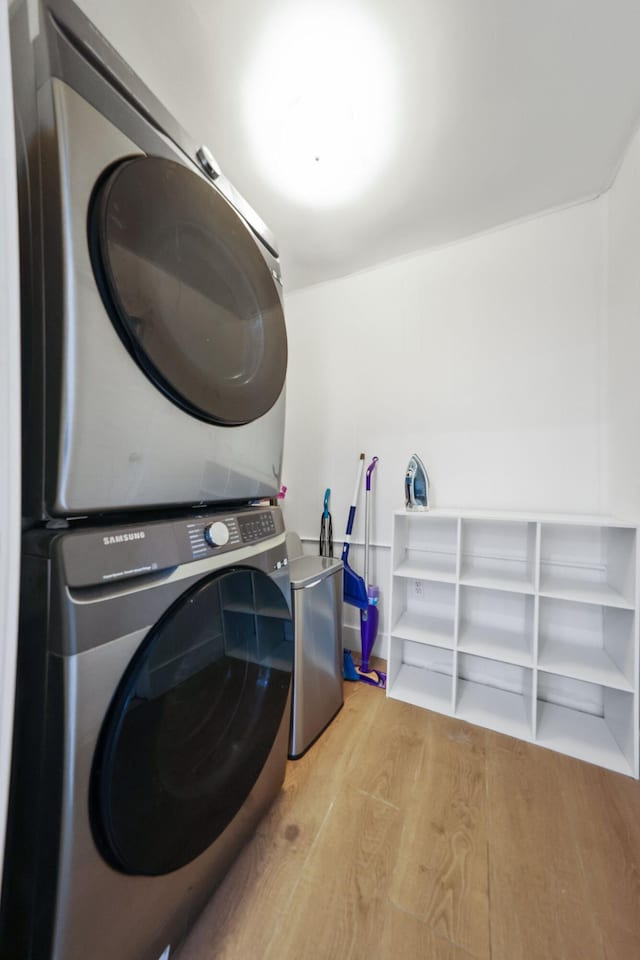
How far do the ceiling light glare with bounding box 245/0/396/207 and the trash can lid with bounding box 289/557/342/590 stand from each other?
169 cm

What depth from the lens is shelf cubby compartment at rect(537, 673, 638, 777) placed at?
125 centimetres

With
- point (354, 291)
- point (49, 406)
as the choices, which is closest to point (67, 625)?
point (49, 406)

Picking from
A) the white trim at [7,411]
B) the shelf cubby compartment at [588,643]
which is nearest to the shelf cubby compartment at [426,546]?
the shelf cubby compartment at [588,643]

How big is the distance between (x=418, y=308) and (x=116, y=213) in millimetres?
1746

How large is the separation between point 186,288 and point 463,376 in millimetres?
1562

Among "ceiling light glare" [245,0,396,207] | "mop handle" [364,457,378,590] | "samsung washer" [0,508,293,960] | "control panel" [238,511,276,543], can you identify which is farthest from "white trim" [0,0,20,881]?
"mop handle" [364,457,378,590]

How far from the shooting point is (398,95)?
114cm

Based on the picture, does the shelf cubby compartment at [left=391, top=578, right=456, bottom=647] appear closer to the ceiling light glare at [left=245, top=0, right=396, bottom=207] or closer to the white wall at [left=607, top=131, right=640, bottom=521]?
the white wall at [left=607, top=131, right=640, bottom=521]

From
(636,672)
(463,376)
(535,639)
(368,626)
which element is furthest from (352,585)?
(463,376)

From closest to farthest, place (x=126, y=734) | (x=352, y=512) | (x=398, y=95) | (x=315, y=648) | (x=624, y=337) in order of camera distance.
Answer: (x=126, y=734) → (x=398, y=95) → (x=315, y=648) → (x=624, y=337) → (x=352, y=512)

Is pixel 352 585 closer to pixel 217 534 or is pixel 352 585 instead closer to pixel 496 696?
pixel 496 696

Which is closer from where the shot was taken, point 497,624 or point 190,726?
point 190,726

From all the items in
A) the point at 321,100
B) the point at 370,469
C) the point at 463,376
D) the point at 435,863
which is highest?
the point at 321,100

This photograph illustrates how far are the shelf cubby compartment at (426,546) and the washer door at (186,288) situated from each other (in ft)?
3.71
